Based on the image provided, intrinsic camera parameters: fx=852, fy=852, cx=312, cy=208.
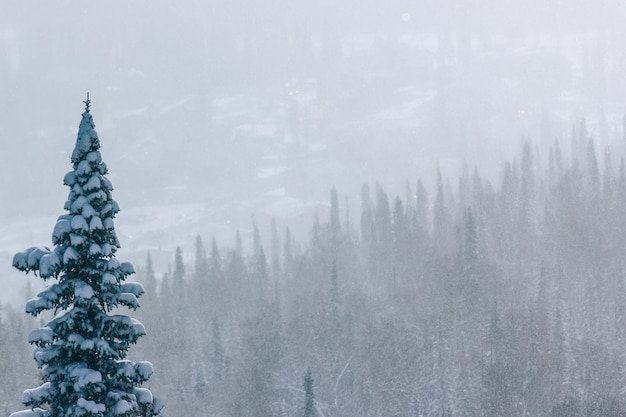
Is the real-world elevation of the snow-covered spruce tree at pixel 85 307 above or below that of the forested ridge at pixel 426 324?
above

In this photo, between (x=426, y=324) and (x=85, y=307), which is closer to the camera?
(x=85, y=307)

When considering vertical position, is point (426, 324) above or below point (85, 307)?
below

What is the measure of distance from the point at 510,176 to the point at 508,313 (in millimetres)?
55703

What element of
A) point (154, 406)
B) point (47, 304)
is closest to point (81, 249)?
point (47, 304)

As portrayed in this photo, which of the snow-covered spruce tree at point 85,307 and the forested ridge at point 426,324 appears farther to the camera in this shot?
the forested ridge at point 426,324

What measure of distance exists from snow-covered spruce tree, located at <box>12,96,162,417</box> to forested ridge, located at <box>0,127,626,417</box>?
343 ft

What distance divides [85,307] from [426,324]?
12680 centimetres

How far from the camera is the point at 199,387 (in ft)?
464

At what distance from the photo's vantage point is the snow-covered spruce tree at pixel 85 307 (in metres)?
18.8

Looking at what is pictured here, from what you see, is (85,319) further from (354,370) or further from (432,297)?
(432,297)

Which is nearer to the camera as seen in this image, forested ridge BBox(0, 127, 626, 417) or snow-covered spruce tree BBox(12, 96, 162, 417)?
snow-covered spruce tree BBox(12, 96, 162, 417)

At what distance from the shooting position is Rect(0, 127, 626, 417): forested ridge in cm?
12494

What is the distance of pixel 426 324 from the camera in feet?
467

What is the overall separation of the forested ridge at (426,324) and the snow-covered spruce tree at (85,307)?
4116 inches
